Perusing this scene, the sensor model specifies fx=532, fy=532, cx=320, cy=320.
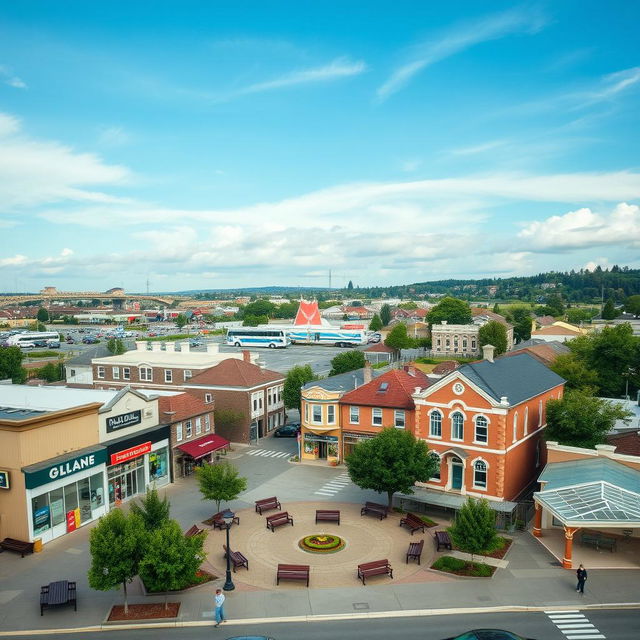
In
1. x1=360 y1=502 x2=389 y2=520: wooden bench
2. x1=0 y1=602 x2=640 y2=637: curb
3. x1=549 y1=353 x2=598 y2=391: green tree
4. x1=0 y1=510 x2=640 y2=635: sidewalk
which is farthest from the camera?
x1=549 y1=353 x2=598 y2=391: green tree

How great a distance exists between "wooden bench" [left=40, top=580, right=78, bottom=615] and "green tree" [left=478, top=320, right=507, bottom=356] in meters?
85.2

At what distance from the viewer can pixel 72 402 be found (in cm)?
3225

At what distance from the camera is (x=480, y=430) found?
33344 mm

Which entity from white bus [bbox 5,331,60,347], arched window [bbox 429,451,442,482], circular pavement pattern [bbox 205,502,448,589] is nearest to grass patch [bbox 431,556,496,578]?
circular pavement pattern [bbox 205,502,448,589]

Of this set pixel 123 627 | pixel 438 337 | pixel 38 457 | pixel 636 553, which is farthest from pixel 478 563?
pixel 438 337

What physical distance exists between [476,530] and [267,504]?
1360 centimetres

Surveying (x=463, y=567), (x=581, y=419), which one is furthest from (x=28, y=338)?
(x=463, y=567)

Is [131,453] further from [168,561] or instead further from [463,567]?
[463,567]

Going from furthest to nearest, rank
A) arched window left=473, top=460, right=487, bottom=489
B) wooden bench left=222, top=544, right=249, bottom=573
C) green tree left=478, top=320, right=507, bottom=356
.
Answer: green tree left=478, top=320, right=507, bottom=356 → arched window left=473, top=460, right=487, bottom=489 → wooden bench left=222, top=544, right=249, bottom=573

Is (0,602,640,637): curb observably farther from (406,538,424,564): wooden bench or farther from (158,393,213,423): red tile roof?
(158,393,213,423): red tile roof

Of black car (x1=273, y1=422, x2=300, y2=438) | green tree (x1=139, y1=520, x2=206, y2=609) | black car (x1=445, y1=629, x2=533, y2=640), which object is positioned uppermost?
green tree (x1=139, y1=520, x2=206, y2=609)

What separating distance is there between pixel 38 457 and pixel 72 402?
4917 mm

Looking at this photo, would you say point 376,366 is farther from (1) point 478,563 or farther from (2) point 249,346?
(1) point 478,563

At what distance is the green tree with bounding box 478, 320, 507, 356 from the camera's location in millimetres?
96500
